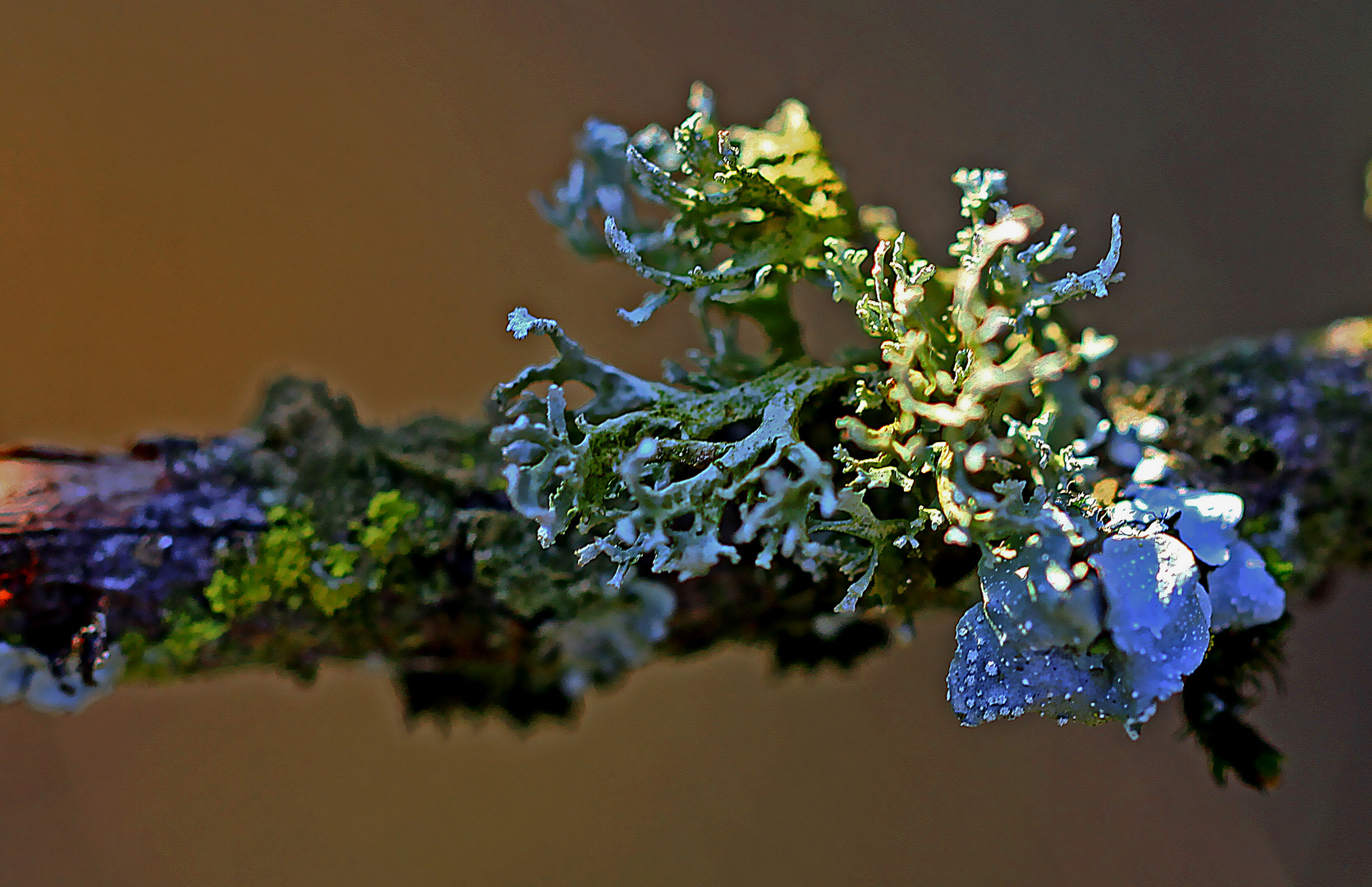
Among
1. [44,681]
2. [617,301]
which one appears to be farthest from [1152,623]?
[617,301]

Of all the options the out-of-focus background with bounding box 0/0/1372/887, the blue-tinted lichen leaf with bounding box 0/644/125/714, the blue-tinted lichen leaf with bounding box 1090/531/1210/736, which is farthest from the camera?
the out-of-focus background with bounding box 0/0/1372/887

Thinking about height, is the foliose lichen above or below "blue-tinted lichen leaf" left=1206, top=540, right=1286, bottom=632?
above

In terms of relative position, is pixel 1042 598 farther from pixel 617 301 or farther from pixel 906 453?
pixel 617 301

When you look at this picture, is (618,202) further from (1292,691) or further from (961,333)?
(1292,691)

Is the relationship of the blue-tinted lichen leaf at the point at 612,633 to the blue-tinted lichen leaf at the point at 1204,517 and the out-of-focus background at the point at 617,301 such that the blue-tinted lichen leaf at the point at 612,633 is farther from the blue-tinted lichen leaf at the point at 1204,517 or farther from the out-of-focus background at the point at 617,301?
the out-of-focus background at the point at 617,301

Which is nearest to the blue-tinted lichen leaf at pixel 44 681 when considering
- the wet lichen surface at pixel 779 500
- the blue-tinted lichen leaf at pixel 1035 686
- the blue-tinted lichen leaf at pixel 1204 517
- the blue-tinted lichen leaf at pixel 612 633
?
the wet lichen surface at pixel 779 500

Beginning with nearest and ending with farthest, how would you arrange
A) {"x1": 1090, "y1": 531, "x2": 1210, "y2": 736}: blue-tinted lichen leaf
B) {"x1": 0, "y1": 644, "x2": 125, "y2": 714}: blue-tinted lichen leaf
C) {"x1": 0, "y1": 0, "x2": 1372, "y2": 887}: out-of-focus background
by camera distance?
{"x1": 1090, "y1": 531, "x2": 1210, "y2": 736}: blue-tinted lichen leaf
{"x1": 0, "y1": 644, "x2": 125, "y2": 714}: blue-tinted lichen leaf
{"x1": 0, "y1": 0, "x2": 1372, "y2": 887}: out-of-focus background

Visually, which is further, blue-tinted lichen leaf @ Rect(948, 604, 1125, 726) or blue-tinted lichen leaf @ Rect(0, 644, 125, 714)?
blue-tinted lichen leaf @ Rect(0, 644, 125, 714)

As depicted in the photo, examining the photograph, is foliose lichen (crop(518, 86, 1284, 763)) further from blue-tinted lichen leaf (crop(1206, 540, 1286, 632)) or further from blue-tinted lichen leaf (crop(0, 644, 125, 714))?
blue-tinted lichen leaf (crop(0, 644, 125, 714))

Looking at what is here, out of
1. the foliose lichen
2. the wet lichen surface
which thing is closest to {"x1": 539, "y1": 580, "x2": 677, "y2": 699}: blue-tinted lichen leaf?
the wet lichen surface

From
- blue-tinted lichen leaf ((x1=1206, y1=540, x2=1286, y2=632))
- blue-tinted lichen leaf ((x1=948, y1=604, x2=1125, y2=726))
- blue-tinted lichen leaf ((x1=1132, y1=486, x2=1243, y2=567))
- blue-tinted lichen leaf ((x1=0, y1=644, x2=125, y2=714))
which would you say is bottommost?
blue-tinted lichen leaf ((x1=948, y1=604, x2=1125, y2=726))
